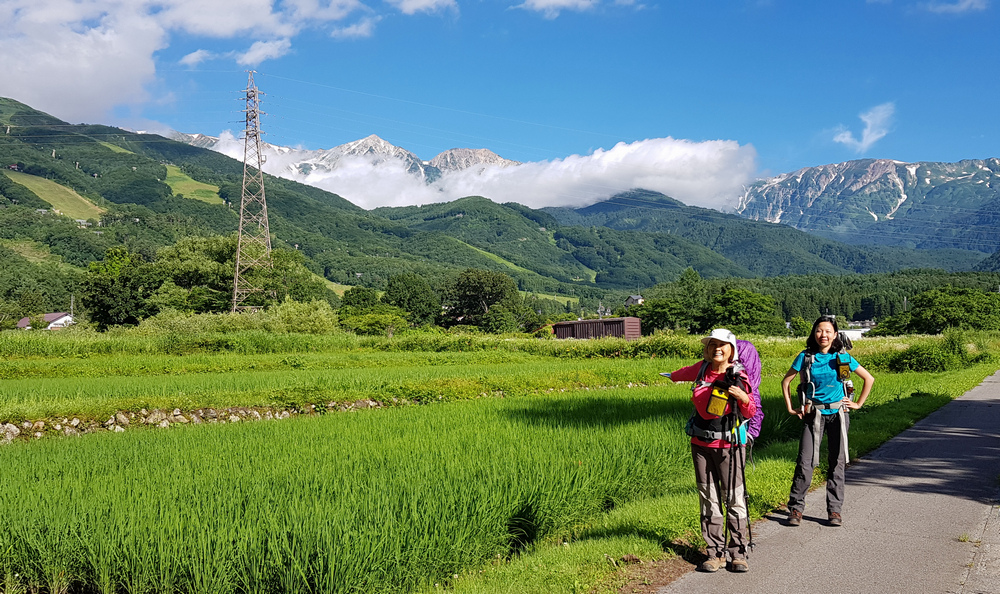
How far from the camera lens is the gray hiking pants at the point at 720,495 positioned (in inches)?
203

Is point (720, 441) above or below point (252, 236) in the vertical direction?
below

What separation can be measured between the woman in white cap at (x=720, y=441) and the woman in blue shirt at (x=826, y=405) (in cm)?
148

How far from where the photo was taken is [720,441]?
5.02 m

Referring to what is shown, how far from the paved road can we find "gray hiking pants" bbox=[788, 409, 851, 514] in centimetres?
23

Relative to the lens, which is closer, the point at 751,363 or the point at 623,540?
the point at 751,363

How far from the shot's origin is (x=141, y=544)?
434cm

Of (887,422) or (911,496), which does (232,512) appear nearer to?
(911,496)

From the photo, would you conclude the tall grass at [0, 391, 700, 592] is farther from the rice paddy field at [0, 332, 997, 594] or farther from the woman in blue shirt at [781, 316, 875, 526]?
the woman in blue shirt at [781, 316, 875, 526]

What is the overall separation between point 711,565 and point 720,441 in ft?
3.28

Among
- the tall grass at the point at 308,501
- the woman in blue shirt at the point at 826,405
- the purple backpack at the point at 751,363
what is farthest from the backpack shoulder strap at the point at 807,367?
the tall grass at the point at 308,501

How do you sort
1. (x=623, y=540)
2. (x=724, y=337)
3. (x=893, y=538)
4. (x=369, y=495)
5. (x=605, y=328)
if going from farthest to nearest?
(x=605, y=328) → (x=893, y=538) → (x=623, y=540) → (x=369, y=495) → (x=724, y=337)

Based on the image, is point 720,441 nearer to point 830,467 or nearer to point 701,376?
point 701,376

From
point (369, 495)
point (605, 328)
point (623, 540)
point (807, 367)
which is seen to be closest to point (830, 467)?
point (807, 367)

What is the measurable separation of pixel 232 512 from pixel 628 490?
13.9 feet
